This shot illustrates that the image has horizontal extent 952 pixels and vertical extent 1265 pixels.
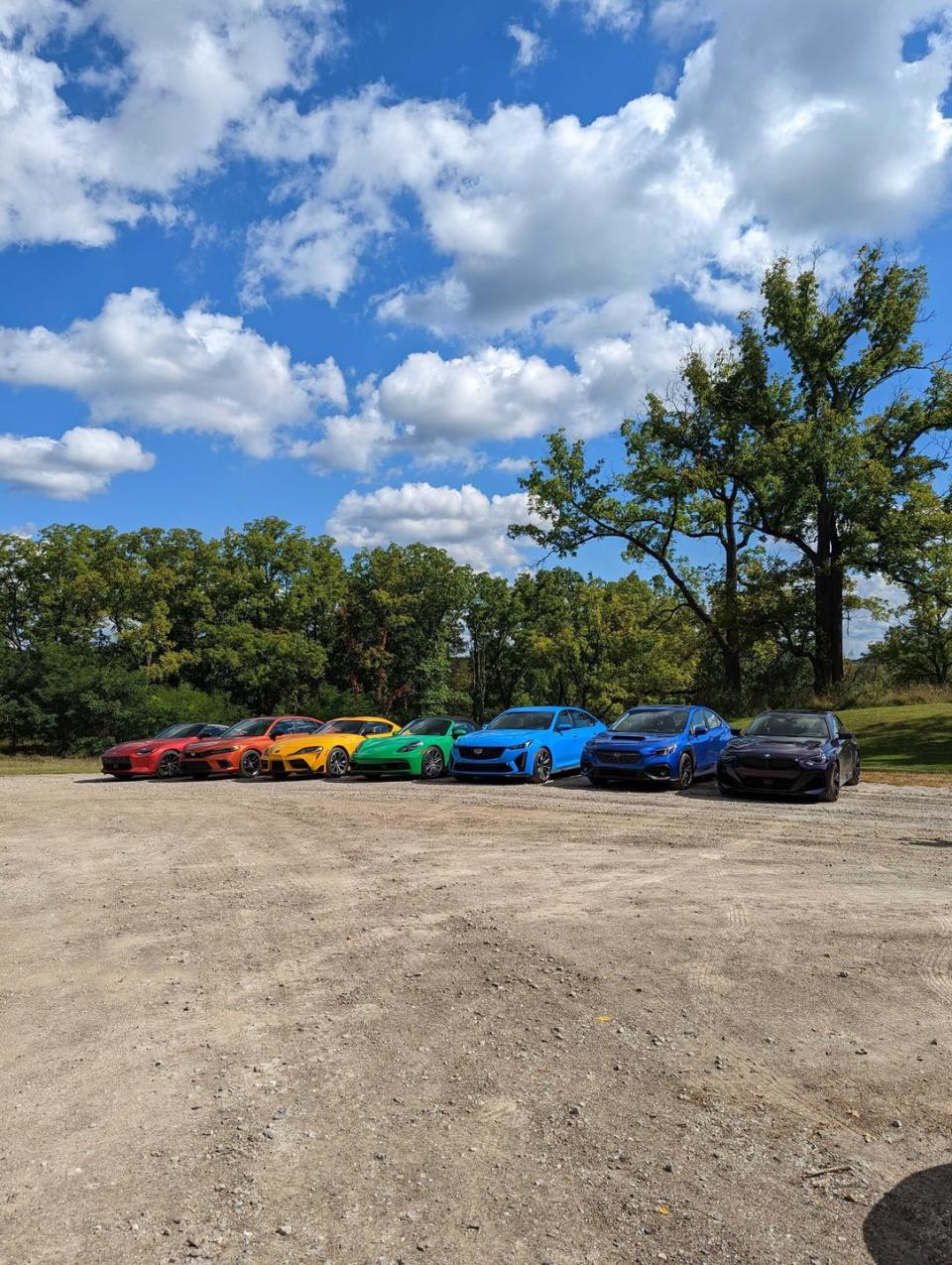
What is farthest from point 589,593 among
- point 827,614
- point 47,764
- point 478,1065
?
point 478,1065

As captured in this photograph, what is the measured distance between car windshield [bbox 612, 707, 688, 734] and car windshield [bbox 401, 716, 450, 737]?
4117mm

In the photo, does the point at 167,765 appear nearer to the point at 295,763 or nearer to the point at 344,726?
the point at 295,763

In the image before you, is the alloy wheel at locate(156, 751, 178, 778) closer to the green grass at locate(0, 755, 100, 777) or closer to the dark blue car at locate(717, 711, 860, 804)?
the green grass at locate(0, 755, 100, 777)

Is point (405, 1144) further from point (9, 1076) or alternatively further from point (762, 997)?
point (762, 997)

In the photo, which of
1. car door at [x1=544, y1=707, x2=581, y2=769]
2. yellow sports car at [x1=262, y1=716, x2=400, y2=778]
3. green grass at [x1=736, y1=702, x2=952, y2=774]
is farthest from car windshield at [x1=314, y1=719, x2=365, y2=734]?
green grass at [x1=736, y1=702, x2=952, y2=774]

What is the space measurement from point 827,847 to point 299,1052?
23.3 ft

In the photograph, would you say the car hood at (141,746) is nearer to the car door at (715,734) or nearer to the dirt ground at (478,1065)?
the car door at (715,734)

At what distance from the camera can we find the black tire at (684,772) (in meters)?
15.0

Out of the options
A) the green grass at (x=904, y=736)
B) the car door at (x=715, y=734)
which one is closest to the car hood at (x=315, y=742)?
the car door at (x=715, y=734)

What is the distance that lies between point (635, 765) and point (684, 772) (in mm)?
1059

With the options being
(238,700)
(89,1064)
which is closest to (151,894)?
(89,1064)

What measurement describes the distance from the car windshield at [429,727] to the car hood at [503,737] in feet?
5.99

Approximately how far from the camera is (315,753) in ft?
62.1

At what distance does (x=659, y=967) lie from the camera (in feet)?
16.4
